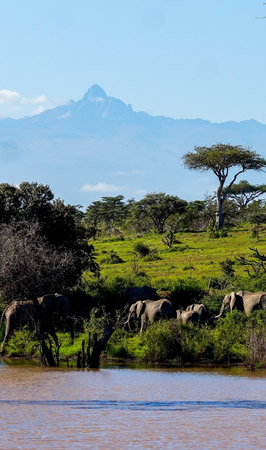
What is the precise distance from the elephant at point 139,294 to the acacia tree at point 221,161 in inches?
1414

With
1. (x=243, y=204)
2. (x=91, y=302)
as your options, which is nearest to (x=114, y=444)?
(x=91, y=302)

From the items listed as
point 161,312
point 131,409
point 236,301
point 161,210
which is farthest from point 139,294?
point 161,210

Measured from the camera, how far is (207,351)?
31.5 m

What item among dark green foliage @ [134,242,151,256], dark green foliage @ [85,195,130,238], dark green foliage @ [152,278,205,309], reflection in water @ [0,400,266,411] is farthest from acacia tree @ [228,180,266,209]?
reflection in water @ [0,400,266,411]

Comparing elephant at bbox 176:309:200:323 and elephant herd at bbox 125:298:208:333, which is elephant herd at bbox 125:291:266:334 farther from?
elephant at bbox 176:309:200:323

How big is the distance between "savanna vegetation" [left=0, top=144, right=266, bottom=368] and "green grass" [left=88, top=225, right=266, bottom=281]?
2.8 inches

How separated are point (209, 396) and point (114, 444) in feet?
23.0

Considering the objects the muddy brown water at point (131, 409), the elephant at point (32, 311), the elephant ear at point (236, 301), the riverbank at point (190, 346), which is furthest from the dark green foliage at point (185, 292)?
the muddy brown water at point (131, 409)

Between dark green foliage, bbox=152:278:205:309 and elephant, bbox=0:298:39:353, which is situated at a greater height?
dark green foliage, bbox=152:278:205:309

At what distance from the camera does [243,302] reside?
36.4 meters

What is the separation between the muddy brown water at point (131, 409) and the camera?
1619 centimetres

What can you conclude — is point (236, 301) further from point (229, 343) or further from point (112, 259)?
point (112, 259)

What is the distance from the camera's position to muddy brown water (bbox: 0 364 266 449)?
1619 centimetres

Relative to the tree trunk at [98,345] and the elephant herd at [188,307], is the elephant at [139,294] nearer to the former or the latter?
the elephant herd at [188,307]
